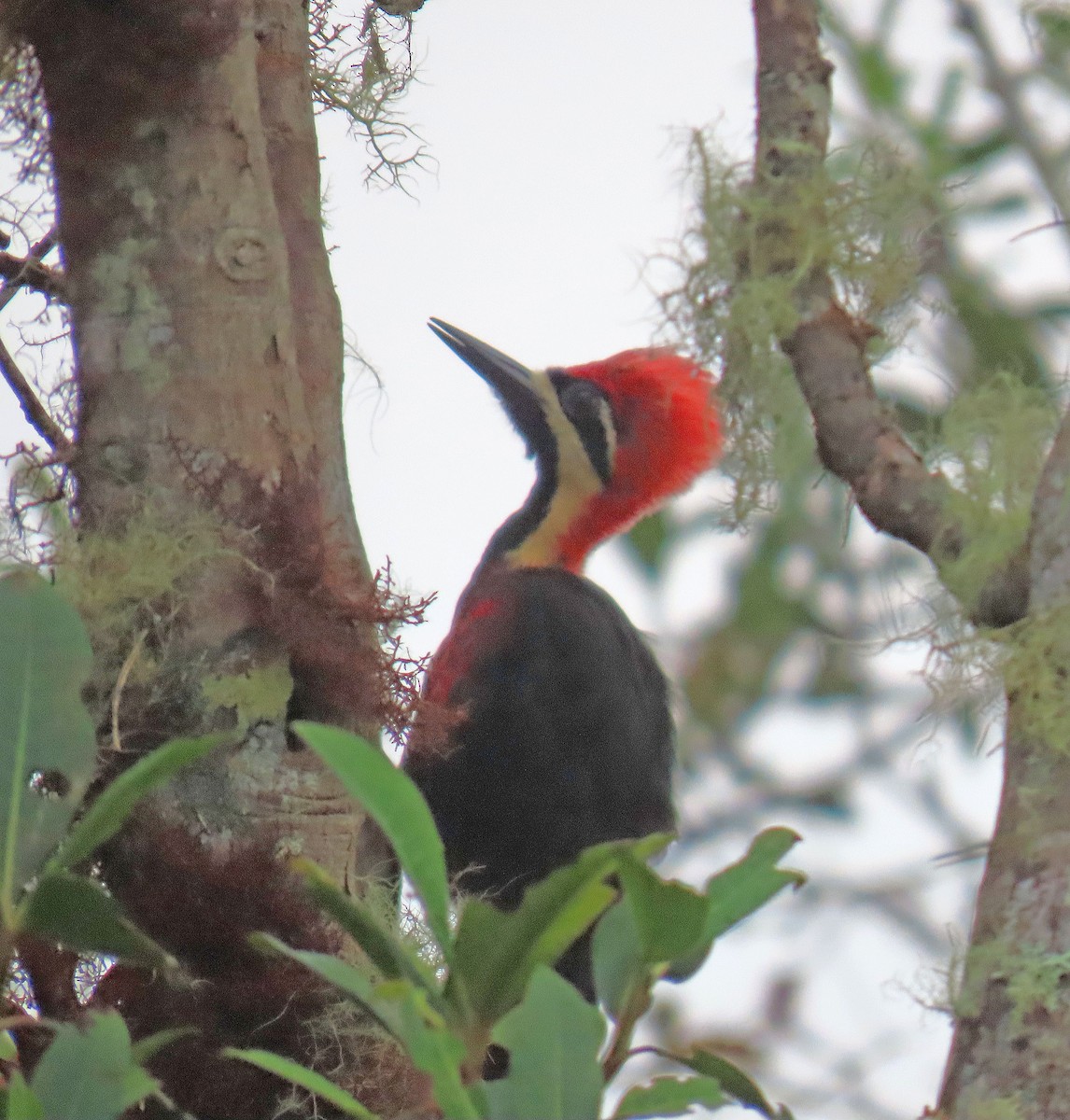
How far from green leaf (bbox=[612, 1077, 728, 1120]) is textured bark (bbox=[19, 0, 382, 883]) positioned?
53 cm

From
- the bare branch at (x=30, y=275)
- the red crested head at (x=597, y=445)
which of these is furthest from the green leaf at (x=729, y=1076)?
the red crested head at (x=597, y=445)

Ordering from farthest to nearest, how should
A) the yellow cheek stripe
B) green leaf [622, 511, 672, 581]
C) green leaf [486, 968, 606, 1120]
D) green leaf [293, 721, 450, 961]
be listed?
green leaf [622, 511, 672, 581]
the yellow cheek stripe
green leaf [293, 721, 450, 961]
green leaf [486, 968, 606, 1120]

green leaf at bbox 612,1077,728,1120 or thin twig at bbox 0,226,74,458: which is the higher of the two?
thin twig at bbox 0,226,74,458

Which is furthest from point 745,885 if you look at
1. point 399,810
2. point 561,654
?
point 561,654

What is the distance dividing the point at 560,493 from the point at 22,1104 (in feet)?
8.02

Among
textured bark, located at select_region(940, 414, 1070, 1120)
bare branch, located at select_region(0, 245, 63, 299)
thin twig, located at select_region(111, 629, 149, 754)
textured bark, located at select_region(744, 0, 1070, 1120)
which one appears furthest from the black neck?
textured bark, located at select_region(940, 414, 1070, 1120)

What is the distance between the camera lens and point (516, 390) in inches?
127

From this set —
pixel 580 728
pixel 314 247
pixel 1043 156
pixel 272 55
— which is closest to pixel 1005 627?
pixel 1043 156

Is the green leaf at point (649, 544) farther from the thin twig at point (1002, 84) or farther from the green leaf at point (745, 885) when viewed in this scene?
the green leaf at point (745, 885)

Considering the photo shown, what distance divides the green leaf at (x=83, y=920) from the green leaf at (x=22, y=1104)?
10 cm

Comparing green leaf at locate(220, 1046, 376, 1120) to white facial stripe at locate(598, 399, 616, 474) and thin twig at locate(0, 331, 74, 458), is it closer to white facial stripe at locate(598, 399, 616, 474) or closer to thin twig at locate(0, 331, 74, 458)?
thin twig at locate(0, 331, 74, 458)

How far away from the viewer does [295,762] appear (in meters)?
1.32

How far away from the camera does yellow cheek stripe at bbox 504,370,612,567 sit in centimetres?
313

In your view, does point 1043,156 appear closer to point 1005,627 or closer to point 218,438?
point 1005,627
